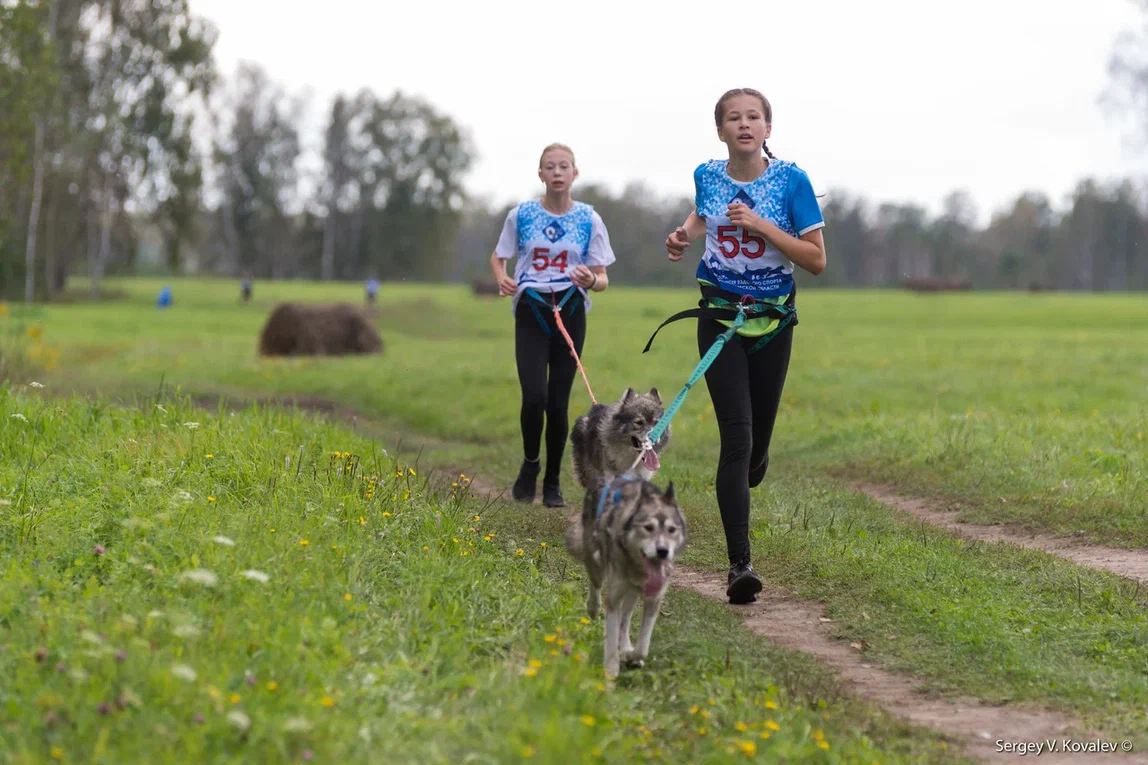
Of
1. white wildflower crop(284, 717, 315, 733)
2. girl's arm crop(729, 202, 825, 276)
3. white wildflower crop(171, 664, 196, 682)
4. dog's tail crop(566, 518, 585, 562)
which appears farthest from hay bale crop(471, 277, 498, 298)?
white wildflower crop(284, 717, 315, 733)

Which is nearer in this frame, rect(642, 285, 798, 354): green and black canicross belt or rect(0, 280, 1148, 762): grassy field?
rect(0, 280, 1148, 762): grassy field

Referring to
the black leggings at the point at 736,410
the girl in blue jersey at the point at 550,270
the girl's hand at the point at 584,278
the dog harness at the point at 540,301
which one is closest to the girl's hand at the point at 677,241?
the black leggings at the point at 736,410

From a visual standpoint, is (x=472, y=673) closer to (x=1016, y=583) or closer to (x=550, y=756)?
(x=550, y=756)

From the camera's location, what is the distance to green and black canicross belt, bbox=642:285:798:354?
21.2 ft

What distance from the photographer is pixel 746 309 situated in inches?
253

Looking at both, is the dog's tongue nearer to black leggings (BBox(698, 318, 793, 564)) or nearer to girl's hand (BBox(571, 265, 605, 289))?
black leggings (BBox(698, 318, 793, 564))

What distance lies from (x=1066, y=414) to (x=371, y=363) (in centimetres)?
1263

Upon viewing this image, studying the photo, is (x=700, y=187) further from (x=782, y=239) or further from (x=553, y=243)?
(x=553, y=243)

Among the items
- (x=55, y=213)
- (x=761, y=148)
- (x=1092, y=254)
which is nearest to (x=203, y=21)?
(x=55, y=213)

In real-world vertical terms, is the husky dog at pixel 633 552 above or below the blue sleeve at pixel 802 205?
below

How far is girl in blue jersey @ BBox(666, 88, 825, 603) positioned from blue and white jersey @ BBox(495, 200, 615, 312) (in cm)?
252

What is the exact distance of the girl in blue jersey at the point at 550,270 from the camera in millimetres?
8969

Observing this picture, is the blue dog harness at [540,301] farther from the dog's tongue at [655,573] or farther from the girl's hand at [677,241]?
the dog's tongue at [655,573]

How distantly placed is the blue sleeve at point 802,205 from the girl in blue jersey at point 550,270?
272cm
